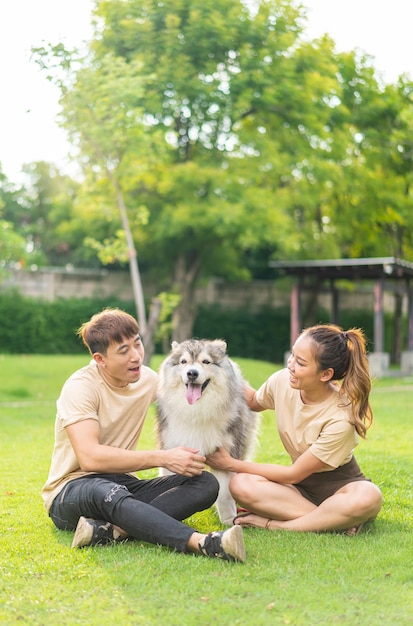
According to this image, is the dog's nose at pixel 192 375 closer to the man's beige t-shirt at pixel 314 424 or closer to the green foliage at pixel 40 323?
the man's beige t-shirt at pixel 314 424

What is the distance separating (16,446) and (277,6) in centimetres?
1396

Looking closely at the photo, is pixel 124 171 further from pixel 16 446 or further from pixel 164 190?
pixel 16 446

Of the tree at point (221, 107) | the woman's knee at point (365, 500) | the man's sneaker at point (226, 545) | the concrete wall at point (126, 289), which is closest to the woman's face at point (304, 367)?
the woman's knee at point (365, 500)

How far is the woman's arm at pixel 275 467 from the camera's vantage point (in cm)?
406

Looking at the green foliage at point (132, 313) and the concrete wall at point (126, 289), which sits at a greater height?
the concrete wall at point (126, 289)

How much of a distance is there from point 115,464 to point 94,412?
293mm

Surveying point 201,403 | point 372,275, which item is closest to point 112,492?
point 201,403

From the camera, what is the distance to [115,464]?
3895mm

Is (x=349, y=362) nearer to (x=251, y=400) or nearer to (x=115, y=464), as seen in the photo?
(x=251, y=400)

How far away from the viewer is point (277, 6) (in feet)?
59.2

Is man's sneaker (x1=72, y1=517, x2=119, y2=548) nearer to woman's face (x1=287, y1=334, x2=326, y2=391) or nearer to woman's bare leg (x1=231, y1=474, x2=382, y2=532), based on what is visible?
woman's bare leg (x1=231, y1=474, x2=382, y2=532)

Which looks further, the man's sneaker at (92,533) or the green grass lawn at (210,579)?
the man's sneaker at (92,533)

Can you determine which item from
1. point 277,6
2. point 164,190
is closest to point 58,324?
point 164,190

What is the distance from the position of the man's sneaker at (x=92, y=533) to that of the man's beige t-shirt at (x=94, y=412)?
0.32 m
